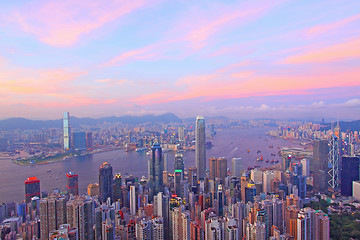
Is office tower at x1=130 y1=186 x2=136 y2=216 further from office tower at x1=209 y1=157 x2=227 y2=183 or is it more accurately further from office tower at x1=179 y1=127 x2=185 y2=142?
office tower at x1=179 y1=127 x2=185 y2=142

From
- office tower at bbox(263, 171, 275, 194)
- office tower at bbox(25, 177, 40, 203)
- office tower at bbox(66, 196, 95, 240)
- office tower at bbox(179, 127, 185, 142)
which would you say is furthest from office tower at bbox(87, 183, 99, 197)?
office tower at bbox(179, 127, 185, 142)

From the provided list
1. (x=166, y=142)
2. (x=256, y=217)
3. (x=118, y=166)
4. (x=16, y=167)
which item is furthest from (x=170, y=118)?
(x=256, y=217)

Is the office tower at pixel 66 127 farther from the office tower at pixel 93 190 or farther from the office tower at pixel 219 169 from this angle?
the office tower at pixel 219 169

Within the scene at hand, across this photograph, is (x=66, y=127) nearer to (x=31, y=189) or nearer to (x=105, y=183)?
(x=31, y=189)

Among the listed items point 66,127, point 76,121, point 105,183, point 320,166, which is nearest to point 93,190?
point 105,183

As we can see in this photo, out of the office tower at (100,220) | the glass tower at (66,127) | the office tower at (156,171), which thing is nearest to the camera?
the office tower at (100,220)

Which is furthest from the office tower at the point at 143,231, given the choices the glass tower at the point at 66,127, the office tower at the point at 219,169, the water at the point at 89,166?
the glass tower at the point at 66,127

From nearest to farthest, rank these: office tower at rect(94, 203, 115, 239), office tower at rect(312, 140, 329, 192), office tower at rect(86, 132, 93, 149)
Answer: office tower at rect(94, 203, 115, 239), office tower at rect(312, 140, 329, 192), office tower at rect(86, 132, 93, 149)

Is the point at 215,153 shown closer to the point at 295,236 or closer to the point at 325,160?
the point at 325,160
